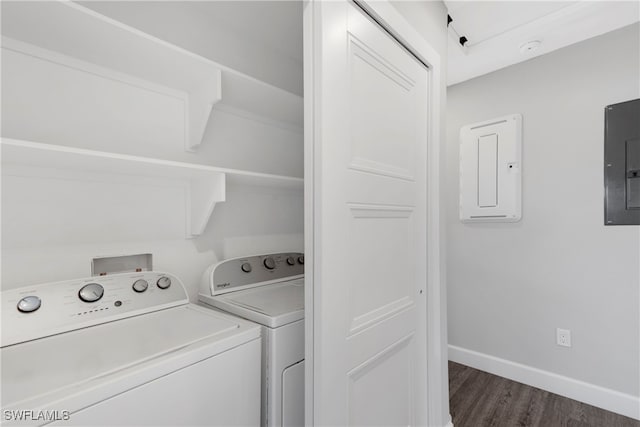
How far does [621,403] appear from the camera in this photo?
2.05 m

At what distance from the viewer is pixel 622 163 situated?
2.02m

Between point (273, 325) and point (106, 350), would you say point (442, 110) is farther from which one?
point (106, 350)

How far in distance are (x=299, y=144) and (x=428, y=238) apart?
1.03 m

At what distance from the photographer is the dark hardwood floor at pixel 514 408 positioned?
6.57ft

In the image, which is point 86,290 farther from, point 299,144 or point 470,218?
point 470,218

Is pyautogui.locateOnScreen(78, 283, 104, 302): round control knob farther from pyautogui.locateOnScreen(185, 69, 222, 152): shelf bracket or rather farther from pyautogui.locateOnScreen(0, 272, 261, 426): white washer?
pyautogui.locateOnScreen(185, 69, 222, 152): shelf bracket

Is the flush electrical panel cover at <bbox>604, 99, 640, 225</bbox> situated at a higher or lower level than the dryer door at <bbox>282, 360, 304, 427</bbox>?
higher

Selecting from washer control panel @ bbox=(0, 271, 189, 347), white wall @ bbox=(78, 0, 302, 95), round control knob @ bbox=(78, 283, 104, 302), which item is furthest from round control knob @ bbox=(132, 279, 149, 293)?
white wall @ bbox=(78, 0, 302, 95)

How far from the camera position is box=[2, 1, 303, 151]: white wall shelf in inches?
38.6

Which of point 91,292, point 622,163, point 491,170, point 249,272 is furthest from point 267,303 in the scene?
point 622,163

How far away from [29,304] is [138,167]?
0.54 metres

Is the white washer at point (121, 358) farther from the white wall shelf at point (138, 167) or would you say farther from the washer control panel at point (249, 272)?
the white wall shelf at point (138, 167)

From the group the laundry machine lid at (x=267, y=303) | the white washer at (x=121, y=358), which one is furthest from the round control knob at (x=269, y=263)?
the white washer at (x=121, y=358)

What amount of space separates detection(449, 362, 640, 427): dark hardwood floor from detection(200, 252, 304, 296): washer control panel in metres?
1.47
